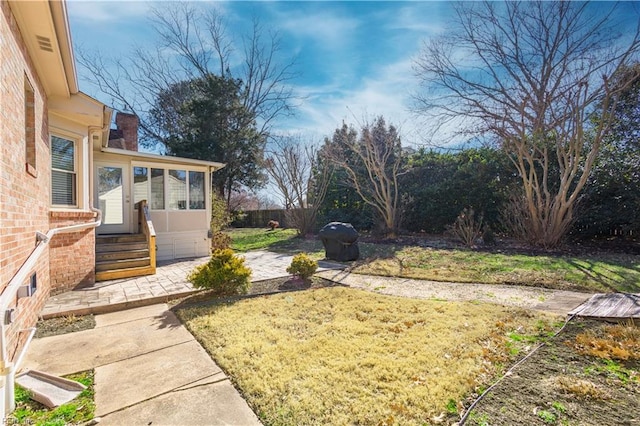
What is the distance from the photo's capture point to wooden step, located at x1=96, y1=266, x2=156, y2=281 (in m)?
6.00

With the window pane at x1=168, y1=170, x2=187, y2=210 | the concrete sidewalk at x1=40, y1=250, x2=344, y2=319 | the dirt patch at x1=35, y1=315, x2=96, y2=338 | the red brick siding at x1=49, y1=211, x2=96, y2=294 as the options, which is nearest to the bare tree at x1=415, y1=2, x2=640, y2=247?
the concrete sidewalk at x1=40, y1=250, x2=344, y2=319

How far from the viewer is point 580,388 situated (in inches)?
86.4

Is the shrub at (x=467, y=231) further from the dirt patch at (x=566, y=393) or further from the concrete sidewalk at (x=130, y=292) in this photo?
the dirt patch at (x=566, y=393)

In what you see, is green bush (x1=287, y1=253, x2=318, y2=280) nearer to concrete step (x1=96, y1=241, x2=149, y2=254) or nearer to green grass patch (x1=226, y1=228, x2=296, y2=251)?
concrete step (x1=96, y1=241, x2=149, y2=254)

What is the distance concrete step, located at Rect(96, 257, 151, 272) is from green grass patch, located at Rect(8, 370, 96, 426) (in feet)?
14.0

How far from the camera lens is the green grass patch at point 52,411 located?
2066mm

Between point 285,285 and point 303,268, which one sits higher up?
point 303,268

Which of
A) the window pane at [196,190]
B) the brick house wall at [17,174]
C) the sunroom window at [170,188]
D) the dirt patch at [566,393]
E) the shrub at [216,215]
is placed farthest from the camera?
the shrub at [216,215]

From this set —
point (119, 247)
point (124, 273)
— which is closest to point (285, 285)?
point (124, 273)

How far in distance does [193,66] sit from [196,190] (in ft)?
49.8

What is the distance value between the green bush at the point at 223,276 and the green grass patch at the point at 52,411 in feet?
8.08

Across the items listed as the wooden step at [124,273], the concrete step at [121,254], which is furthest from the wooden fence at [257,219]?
the wooden step at [124,273]

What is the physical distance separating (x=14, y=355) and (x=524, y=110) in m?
12.0

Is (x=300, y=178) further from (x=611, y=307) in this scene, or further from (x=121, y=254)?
(x=611, y=307)
